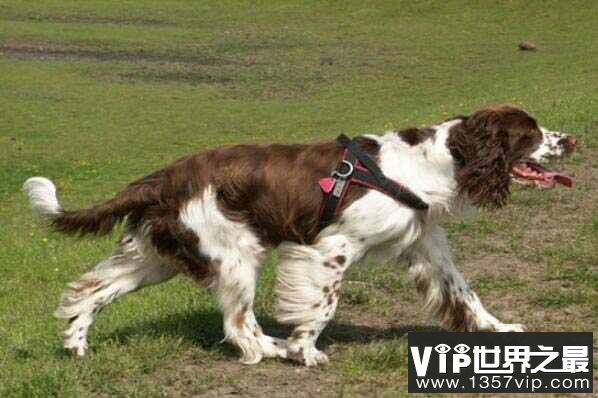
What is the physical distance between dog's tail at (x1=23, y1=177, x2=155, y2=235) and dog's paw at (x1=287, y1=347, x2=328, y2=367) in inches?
45.5

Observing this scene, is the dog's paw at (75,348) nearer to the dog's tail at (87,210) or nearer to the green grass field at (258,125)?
the green grass field at (258,125)

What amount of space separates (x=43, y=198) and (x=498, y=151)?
2605 millimetres

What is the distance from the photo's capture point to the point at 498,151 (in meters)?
5.96

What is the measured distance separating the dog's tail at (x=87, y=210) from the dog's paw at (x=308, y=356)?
1155 millimetres

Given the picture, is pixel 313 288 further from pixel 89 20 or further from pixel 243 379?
pixel 89 20

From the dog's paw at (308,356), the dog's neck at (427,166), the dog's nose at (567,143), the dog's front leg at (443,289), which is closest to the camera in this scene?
the dog's paw at (308,356)

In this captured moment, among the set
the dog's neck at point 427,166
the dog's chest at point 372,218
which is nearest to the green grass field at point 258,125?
the dog's chest at point 372,218

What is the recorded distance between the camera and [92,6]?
35.1m

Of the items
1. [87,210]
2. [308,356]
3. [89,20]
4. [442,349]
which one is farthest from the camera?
[89,20]

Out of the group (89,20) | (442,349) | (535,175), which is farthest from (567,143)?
(89,20)

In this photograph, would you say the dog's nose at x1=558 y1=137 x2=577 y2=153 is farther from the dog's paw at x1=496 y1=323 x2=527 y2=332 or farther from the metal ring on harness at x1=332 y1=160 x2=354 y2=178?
the metal ring on harness at x1=332 y1=160 x2=354 y2=178

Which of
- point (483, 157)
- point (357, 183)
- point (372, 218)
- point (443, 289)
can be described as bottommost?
point (443, 289)

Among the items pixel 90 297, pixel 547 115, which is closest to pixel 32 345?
pixel 90 297

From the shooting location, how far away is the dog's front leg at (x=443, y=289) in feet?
20.5
